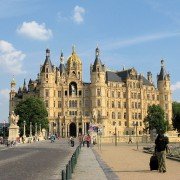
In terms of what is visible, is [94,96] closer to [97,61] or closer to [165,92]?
[97,61]

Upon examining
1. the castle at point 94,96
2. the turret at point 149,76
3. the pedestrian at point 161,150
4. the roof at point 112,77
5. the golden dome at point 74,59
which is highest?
the golden dome at point 74,59

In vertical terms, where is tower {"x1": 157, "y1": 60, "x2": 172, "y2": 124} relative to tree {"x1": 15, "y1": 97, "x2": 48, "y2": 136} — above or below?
above

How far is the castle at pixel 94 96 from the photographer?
472 feet

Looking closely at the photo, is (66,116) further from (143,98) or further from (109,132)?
(143,98)

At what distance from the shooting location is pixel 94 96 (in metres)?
148

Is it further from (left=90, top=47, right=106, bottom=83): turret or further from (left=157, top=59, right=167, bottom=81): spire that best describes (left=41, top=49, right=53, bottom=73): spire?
(left=157, top=59, right=167, bottom=81): spire

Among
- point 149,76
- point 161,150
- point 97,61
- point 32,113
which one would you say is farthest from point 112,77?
point 161,150

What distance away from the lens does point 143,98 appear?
527 ft

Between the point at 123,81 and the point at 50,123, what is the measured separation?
3154 centimetres

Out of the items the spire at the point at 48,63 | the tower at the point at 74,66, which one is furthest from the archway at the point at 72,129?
the spire at the point at 48,63

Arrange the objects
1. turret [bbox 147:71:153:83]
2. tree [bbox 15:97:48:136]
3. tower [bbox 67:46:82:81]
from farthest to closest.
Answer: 1. turret [bbox 147:71:153:83]
2. tower [bbox 67:46:82:81]
3. tree [bbox 15:97:48:136]

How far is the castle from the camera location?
144m

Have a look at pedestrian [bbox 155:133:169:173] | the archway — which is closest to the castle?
the archway

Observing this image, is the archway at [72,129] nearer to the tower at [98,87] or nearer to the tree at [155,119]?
the tower at [98,87]
